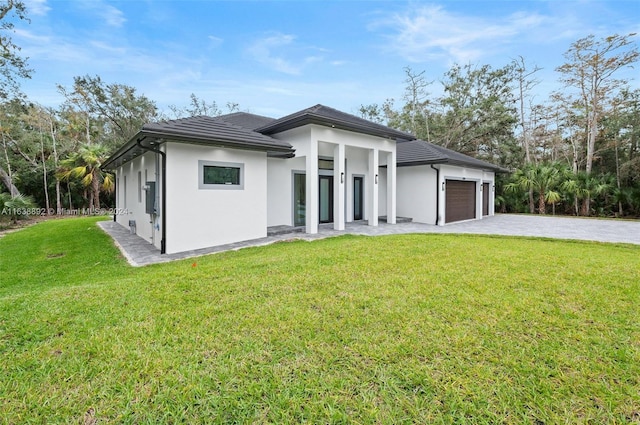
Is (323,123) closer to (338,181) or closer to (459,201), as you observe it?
(338,181)

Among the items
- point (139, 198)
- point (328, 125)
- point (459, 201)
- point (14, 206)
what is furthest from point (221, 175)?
point (14, 206)

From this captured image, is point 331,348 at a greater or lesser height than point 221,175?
lesser

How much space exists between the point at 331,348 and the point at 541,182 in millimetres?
21601

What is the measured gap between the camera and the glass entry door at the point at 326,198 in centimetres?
1348

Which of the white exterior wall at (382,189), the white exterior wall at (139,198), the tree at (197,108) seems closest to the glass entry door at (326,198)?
the white exterior wall at (382,189)

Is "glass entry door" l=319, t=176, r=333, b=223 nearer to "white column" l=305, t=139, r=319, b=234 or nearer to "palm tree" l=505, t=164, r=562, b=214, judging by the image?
"white column" l=305, t=139, r=319, b=234

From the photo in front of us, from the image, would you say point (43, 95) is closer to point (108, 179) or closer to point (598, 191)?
point (108, 179)

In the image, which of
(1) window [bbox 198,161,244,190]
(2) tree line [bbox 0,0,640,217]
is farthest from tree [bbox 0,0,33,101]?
(1) window [bbox 198,161,244,190]

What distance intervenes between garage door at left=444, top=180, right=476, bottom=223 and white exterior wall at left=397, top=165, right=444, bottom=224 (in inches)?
36.7

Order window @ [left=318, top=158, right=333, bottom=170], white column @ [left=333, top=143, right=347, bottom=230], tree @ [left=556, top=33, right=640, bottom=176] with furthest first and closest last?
tree @ [left=556, top=33, right=640, bottom=176] < window @ [left=318, top=158, right=333, bottom=170] < white column @ [left=333, top=143, right=347, bottom=230]

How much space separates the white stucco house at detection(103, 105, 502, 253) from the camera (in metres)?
8.21

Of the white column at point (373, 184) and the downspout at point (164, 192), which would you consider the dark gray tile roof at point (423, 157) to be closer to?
the white column at point (373, 184)

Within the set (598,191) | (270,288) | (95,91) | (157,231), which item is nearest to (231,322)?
(270,288)

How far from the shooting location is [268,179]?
12.2 m
